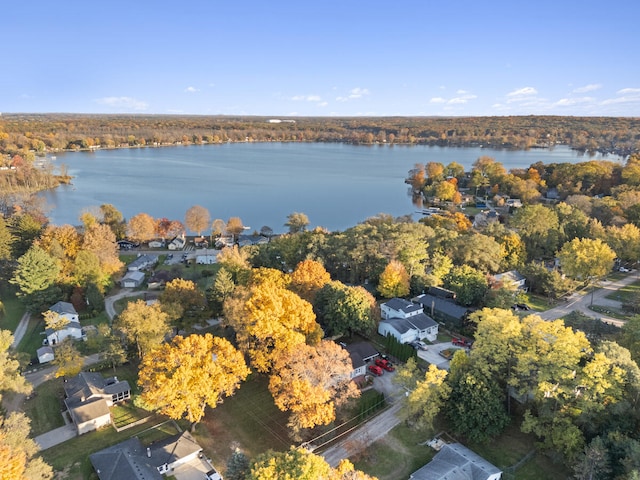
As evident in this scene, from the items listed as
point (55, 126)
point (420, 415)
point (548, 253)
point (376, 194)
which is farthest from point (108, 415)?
point (55, 126)

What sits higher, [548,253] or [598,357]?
[598,357]

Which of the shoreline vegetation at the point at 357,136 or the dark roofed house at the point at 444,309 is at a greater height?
the shoreline vegetation at the point at 357,136

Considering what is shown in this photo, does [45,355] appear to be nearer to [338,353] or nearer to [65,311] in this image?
[65,311]

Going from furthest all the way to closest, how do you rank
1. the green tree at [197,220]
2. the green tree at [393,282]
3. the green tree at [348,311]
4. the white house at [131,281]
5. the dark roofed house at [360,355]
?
the green tree at [197,220] < the white house at [131,281] < the green tree at [393,282] < the green tree at [348,311] < the dark roofed house at [360,355]

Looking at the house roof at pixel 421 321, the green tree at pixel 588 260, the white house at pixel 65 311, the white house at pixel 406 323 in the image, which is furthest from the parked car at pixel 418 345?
the white house at pixel 65 311

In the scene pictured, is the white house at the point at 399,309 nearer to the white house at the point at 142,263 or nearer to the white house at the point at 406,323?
the white house at the point at 406,323

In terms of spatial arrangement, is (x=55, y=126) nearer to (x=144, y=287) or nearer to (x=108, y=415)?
(x=144, y=287)

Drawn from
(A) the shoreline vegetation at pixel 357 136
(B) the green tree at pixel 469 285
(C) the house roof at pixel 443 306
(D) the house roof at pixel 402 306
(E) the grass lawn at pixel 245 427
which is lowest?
(E) the grass lawn at pixel 245 427

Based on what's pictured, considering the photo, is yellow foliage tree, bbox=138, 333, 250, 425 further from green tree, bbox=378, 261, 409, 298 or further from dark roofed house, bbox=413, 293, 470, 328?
dark roofed house, bbox=413, 293, 470, 328
